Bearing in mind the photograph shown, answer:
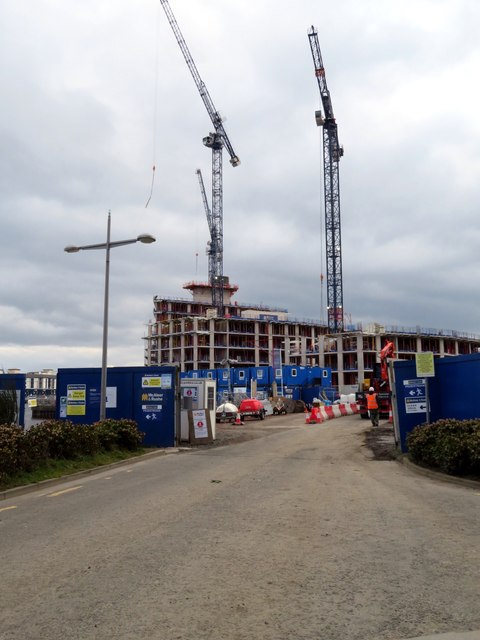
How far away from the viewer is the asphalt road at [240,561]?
4480mm

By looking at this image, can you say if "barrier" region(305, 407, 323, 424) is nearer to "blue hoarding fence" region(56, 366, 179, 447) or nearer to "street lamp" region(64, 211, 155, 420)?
"blue hoarding fence" region(56, 366, 179, 447)

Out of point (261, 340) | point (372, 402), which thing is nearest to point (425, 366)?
point (372, 402)

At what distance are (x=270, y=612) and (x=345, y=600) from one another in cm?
72

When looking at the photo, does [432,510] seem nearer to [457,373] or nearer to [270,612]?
[270,612]

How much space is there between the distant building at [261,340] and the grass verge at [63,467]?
88.0 metres

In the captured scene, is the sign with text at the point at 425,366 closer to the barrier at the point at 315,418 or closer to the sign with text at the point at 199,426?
the sign with text at the point at 199,426

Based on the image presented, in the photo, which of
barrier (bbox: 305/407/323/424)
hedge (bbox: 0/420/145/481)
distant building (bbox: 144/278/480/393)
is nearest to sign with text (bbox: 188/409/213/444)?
hedge (bbox: 0/420/145/481)

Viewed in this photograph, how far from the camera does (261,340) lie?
13200 centimetres

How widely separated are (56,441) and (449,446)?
9.51m

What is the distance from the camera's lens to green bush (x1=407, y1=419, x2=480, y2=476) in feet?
40.3

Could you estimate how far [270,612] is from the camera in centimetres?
465

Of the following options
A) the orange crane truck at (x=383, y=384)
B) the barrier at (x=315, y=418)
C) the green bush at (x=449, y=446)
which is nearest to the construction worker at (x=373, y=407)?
the orange crane truck at (x=383, y=384)

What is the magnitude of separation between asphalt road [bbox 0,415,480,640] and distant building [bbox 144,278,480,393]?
3713 inches

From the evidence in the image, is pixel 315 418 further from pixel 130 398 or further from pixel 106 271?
pixel 106 271
